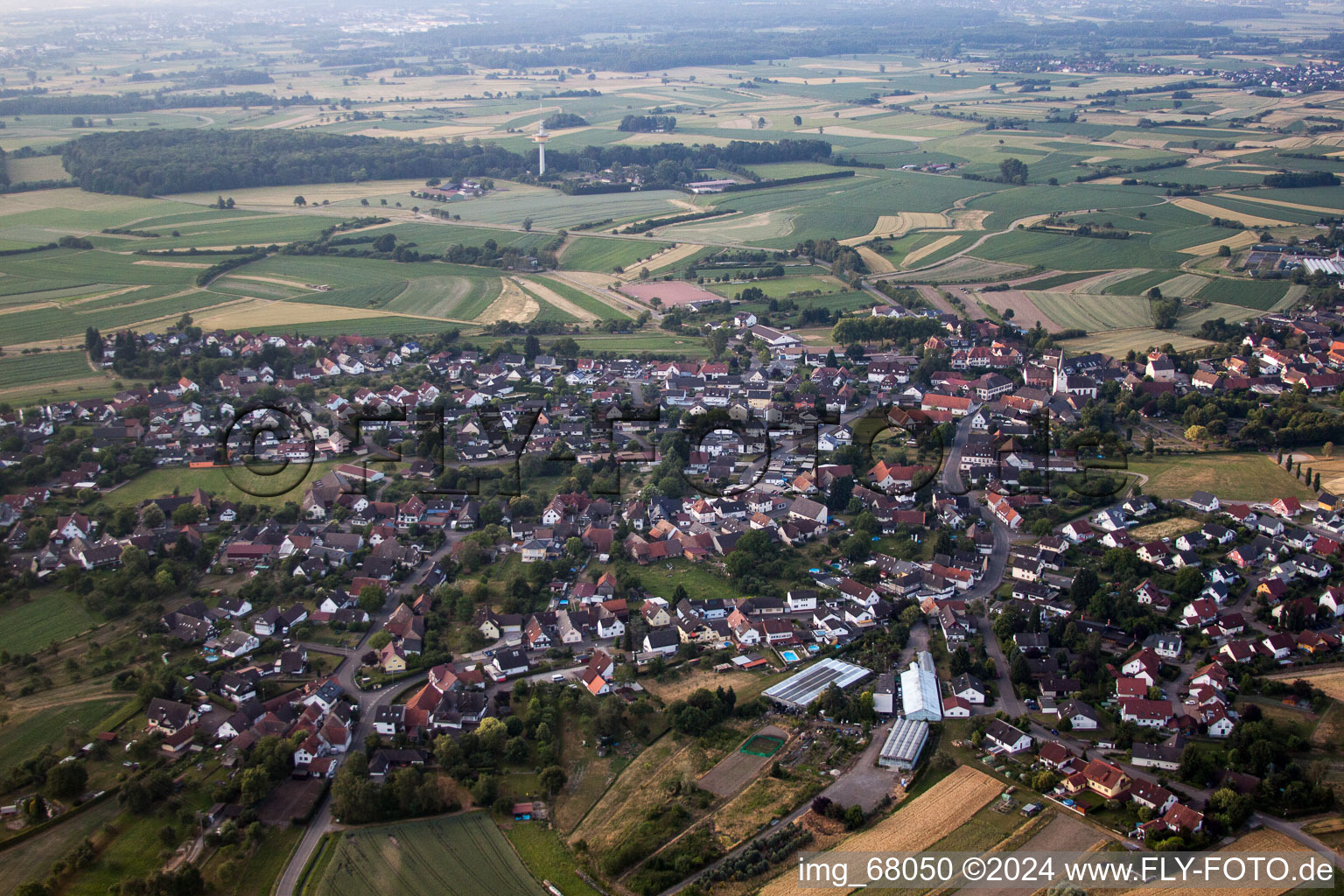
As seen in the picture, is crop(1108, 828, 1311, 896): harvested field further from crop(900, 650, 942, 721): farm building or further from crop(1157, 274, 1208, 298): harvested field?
crop(1157, 274, 1208, 298): harvested field

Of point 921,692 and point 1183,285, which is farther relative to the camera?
point 1183,285

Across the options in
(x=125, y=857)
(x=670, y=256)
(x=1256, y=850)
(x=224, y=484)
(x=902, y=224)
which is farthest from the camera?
(x=902, y=224)

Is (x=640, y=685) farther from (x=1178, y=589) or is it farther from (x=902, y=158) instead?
(x=902, y=158)

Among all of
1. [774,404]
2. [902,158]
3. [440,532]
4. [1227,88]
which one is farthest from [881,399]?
[1227,88]

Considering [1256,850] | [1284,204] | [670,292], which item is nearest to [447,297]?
[670,292]

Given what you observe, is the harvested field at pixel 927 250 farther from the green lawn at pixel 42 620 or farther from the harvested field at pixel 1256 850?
the green lawn at pixel 42 620

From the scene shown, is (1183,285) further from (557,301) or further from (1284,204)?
(557,301)

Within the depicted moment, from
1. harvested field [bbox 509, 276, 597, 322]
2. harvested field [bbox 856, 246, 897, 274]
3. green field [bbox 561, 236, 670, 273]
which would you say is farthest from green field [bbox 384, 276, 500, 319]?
harvested field [bbox 856, 246, 897, 274]
